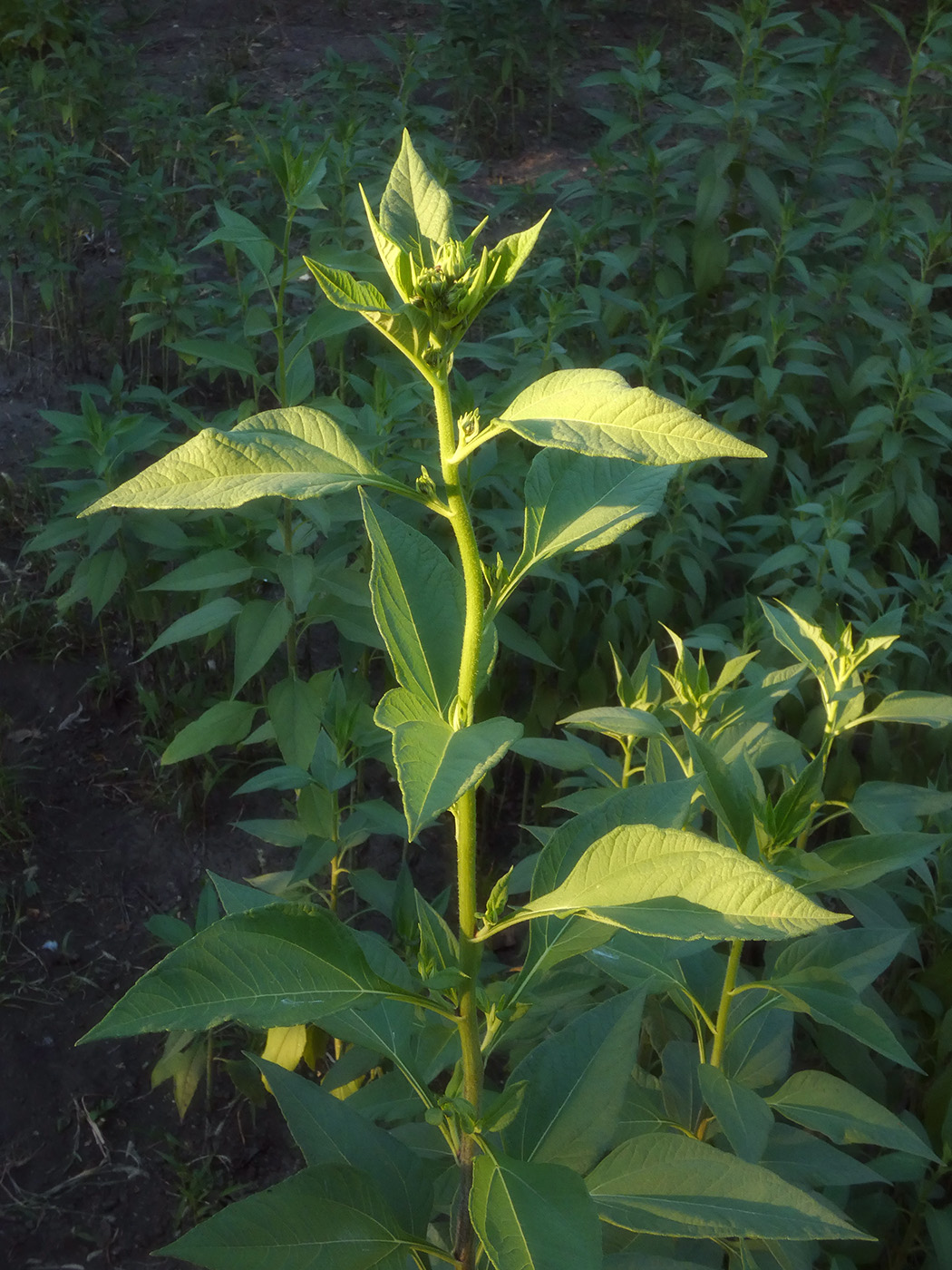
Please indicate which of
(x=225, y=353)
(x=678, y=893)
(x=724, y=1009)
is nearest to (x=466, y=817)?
(x=678, y=893)

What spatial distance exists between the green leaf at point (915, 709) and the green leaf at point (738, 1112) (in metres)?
0.63

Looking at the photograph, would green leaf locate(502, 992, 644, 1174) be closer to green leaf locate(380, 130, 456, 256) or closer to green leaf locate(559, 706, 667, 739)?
green leaf locate(559, 706, 667, 739)

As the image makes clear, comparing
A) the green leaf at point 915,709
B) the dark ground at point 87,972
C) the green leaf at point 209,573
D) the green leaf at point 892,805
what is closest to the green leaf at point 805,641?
the green leaf at point 915,709

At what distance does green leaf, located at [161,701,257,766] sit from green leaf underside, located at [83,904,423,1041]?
61.1 inches

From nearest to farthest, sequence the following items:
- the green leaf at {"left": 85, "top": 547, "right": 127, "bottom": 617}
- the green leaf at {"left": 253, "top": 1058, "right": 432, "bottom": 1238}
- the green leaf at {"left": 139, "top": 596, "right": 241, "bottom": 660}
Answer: the green leaf at {"left": 253, "top": 1058, "right": 432, "bottom": 1238}
the green leaf at {"left": 139, "top": 596, "right": 241, "bottom": 660}
the green leaf at {"left": 85, "top": 547, "right": 127, "bottom": 617}

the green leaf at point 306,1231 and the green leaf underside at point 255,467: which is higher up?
the green leaf underside at point 255,467

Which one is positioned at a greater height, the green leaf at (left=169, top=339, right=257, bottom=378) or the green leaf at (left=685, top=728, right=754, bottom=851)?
the green leaf at (left=685, top=728, right=754, bottom=851)

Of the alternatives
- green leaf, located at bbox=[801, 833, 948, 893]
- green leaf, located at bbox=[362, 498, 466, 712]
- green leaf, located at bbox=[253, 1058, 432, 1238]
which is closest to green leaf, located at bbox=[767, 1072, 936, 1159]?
green leaf, located at bbox=[801, 833, 948, 893]

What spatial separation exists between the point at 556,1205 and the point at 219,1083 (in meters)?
1.91

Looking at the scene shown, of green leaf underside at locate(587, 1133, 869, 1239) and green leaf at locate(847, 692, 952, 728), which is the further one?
green leaf at locate(847, 692, 952, 728)

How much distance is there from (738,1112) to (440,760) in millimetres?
892

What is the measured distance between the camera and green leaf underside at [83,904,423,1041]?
976 millimetres

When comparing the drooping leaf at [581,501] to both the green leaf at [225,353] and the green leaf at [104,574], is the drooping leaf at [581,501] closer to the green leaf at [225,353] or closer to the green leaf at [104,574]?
the green leaf at [225,353]

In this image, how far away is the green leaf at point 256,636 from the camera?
2.52 meters
